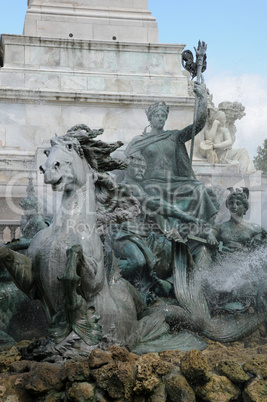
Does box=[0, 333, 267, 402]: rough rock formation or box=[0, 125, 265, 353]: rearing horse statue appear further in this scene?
box=[0, 125, 265, 353]: rearing horse statue

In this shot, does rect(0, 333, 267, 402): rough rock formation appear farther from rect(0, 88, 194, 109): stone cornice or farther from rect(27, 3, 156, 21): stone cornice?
rect(27, 3, 156, 21): stone cornice

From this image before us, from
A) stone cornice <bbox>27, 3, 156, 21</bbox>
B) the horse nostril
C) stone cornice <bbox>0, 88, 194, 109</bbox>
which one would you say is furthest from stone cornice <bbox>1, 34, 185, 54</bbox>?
the horse nostril

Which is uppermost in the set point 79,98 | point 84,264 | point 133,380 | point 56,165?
point 79,98

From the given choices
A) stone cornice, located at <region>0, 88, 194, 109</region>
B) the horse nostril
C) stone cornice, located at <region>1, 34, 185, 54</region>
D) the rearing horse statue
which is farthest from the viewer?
stone cornice, located at <region>1, 34, 185, 54</region>

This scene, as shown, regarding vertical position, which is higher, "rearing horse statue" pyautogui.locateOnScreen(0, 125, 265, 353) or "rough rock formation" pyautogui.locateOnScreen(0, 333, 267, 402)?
"rearing horse statue" pyautogui.locateOnScreen(0, 125, 265, 353)

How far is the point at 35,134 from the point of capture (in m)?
12.8

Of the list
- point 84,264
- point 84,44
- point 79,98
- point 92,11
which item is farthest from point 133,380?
point 92,11

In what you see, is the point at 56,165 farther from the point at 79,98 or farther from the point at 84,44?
the point at 84,44

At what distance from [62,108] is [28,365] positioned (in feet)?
27.4

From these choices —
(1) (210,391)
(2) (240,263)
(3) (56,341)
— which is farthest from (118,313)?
(2) (240,263)

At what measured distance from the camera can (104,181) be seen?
5.93 metres

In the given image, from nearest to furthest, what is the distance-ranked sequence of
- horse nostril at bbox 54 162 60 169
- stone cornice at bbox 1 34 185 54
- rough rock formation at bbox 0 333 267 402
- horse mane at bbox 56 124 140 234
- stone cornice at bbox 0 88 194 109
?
rough rock formation at bbox 0 333 267 402 < horse nostril at bbox 54 162 60 169 < horse mane at bbox 56 124 140 234 < stone cornice at bbox 0 88 194 109 < stone cornice at bbox 1 34 185 54

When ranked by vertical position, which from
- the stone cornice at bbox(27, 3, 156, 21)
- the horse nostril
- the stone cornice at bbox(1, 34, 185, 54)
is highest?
the stone cornice at bbox(27, 3, 156, 21)

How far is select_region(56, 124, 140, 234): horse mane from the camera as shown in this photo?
5.85 meters
